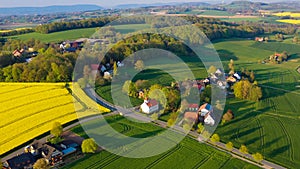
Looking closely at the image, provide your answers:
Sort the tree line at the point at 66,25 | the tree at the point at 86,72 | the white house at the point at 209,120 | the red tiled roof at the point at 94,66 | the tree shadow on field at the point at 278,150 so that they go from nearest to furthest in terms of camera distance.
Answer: the tree shadow on field at the point at 278,150
the white house at the point at 209,120
the tree at the point at 86,72
the red tiled roof at the point at 94,66
the tree line at the point at 66,25

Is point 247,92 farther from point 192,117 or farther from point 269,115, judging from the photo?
point 192,117

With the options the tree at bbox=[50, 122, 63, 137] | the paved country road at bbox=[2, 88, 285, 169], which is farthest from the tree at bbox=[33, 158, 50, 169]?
the tree at bbox=[50, 122, 63, 137]

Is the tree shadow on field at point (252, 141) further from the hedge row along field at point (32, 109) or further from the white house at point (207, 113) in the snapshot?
the hedge row along field at point (32, 109)

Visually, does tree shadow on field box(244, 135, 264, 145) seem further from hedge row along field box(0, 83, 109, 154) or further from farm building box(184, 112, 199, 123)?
hedge row along field box(0, 83, 109, 154)

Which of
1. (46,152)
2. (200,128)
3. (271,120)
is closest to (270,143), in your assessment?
(271,120)

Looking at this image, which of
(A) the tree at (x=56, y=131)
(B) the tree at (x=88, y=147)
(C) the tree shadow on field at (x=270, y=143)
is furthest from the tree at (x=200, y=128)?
(A) the tree at (x=56, y=131)


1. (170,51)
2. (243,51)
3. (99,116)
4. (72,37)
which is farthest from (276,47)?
(99,116)
